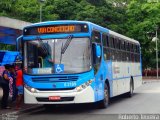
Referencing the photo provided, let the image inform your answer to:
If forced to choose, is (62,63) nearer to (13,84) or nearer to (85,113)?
(85,113)

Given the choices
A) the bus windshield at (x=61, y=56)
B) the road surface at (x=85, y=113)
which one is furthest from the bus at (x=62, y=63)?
the road surface at (x=85, y=113)

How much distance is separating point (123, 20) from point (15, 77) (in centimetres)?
4041

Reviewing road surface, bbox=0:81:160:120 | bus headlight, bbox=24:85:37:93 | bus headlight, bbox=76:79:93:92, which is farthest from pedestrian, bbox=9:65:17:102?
bus headlight, bbox=76:79:93:92

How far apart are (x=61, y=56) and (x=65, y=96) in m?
1.38

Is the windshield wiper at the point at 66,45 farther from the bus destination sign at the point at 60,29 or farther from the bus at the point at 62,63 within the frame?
the bus destination sign at the point at 60,29

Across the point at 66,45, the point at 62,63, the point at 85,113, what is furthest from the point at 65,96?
the point at 66,45

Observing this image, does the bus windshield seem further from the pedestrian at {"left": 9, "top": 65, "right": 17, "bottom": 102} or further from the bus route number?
the pedestrian at {"left": 9, "top": 65, "right": 17, "bottom": 102}

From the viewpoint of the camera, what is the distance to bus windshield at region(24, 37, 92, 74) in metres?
14.7

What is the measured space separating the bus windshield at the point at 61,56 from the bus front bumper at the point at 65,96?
2.30 ft

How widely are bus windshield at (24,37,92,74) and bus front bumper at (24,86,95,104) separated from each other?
70 cm

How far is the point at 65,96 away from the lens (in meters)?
14.5

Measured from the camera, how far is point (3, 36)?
1925 centimetres

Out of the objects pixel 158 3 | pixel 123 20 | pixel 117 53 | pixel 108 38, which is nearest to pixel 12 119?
pixel 108 38

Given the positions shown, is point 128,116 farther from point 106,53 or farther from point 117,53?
point 117,53
